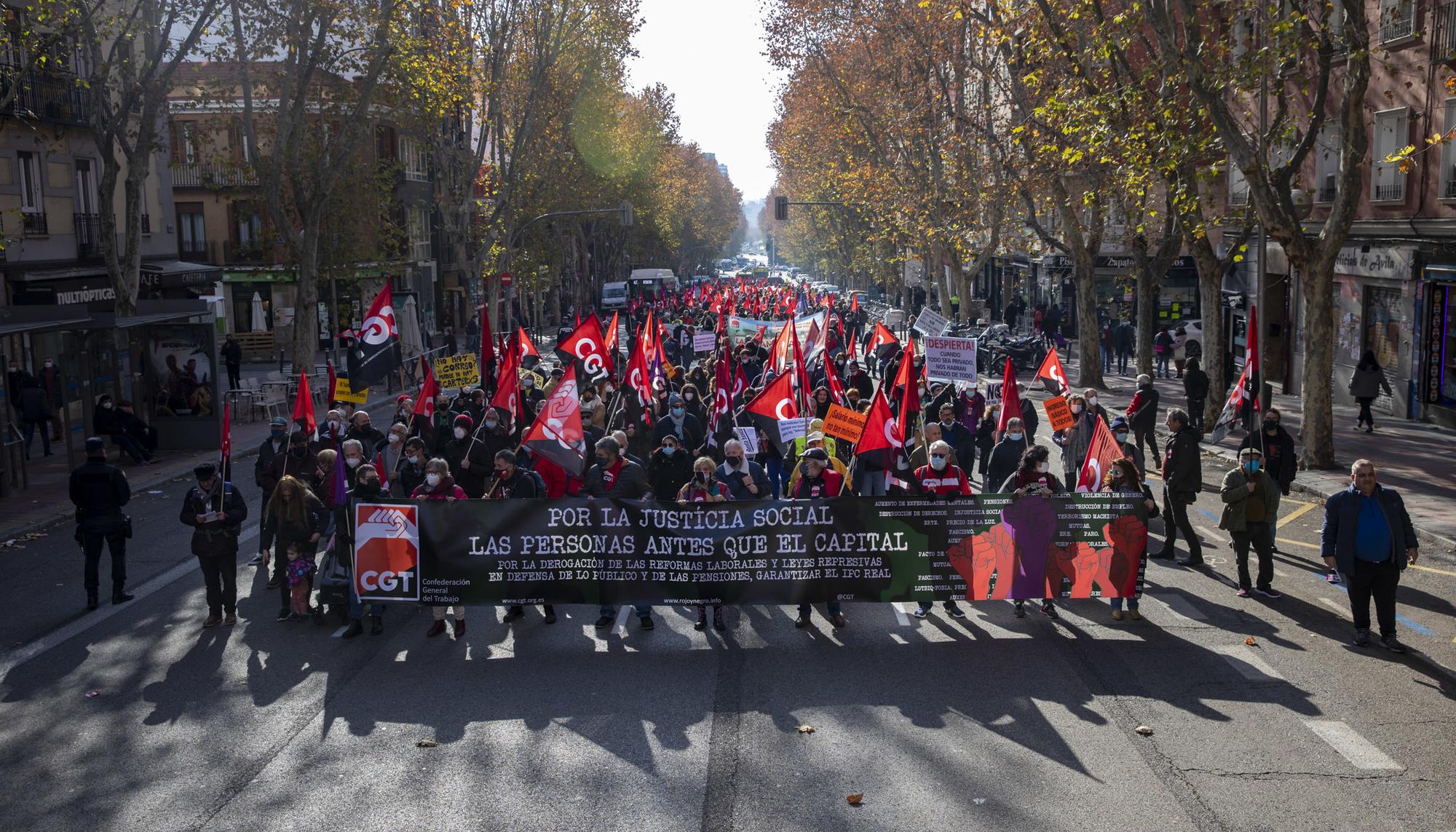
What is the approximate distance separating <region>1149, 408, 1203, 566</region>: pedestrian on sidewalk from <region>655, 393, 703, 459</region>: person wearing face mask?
5472 mm

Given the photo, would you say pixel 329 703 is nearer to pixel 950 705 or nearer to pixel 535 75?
pixel 950 705

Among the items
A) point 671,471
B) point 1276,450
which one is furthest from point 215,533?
point 1276,450

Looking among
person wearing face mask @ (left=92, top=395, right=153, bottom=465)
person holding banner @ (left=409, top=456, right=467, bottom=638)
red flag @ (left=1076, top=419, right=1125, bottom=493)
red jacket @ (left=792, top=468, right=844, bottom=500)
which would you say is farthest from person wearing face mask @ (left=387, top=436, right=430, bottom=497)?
person wearing face mask @ (left=92, top=395, right=153, bottom=465)

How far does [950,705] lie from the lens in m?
9.07

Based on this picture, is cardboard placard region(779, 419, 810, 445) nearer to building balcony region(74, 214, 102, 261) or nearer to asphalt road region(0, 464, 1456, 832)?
asphalt road region(0, 464, 1456, 832)

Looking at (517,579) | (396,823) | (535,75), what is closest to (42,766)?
(396,823)

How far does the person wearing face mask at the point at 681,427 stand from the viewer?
15242 mm

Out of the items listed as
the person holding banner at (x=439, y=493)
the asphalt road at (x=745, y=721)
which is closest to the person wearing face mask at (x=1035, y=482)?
the asphalt road at (x=745, y=721)

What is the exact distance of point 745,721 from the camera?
885 cm

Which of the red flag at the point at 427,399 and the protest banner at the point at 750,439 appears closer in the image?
the protest banner at the point at 750,439

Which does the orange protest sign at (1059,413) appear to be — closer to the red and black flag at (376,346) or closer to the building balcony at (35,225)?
the red and black flag at (376,346)

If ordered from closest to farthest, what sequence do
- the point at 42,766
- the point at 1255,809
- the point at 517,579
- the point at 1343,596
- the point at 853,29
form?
the point at 1255,809
the point at 42,766
the point at 517,579
the point at 1343,596
the point at 853,29

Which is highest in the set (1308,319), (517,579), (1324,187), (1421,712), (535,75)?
(535,75)

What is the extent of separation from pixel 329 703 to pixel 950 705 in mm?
4518
